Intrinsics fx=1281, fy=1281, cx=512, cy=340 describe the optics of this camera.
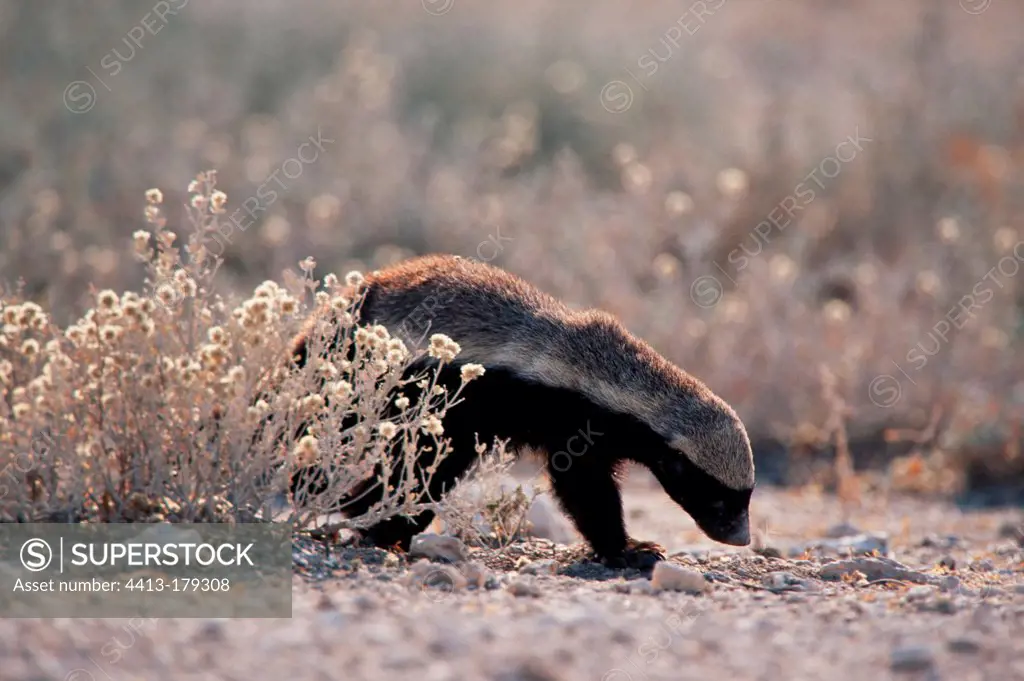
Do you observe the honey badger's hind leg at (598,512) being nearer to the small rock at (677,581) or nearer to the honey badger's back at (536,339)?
the honey badger's back at (536,339)

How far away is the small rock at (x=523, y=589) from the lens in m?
4.56

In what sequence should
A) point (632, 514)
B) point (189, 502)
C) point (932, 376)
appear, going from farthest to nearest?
point (932, 376) < point (632, 514) < point (189, 502)

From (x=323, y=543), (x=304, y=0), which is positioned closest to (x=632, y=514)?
(x=323, y=543)

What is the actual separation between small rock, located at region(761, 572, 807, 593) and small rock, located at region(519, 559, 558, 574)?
34.4 inches

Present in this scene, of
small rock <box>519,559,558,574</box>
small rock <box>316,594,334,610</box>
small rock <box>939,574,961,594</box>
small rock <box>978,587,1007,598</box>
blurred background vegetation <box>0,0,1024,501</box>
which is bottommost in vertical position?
small rock <box>978,587,1007,598</box>

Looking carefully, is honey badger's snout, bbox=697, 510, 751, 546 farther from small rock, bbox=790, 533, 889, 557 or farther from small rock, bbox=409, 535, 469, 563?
small rock, bbox=409, 535, 469, 563

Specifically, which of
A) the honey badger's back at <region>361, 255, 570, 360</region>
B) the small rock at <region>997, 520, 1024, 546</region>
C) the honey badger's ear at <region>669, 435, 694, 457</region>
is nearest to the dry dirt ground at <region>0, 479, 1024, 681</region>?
the honey badger's ear at <region>669, 435, 694, 457</region>

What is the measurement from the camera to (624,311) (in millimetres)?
9695

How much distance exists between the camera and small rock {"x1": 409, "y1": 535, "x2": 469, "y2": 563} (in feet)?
17.4

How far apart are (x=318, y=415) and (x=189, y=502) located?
636 millimetres

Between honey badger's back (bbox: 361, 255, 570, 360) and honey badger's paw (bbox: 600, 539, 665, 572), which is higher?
honey badger's back (bbox: 361, 255, 570, 360)

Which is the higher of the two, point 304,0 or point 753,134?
point 304,0

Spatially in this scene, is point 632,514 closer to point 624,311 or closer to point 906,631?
point 624,311

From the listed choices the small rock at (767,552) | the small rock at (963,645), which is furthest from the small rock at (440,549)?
the small rock at (963,645)
